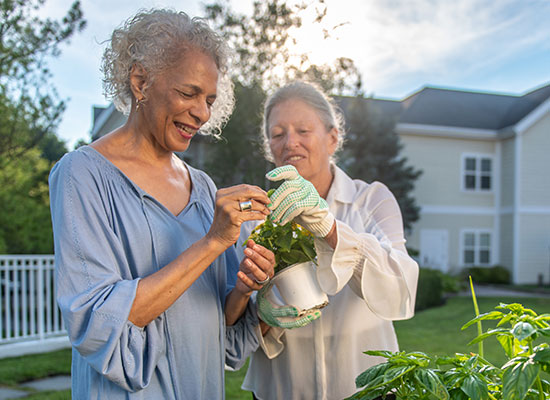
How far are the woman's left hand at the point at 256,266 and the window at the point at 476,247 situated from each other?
1663cm

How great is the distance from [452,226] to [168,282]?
16855 mm

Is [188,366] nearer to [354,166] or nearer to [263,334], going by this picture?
[263,334]

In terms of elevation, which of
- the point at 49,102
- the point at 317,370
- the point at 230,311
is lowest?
the point at 317,370

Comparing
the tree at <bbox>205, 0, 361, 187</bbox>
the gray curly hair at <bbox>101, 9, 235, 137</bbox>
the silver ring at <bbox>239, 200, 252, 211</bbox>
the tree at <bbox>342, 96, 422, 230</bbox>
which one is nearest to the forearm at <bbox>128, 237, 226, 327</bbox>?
the silver ring at <bbox>239, 200, 252, 211</bbox>

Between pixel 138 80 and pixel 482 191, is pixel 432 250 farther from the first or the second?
pixel 138 80

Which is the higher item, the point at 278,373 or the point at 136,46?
the point at 136,46

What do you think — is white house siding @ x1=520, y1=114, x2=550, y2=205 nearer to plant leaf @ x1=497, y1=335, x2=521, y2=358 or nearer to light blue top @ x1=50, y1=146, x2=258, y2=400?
plant leaf @ x1=497, y1=335, x2=521, y2=358

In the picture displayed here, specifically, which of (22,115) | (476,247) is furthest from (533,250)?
(22,115)

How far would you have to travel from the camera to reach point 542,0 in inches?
225

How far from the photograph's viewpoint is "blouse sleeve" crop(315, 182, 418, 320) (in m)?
1.58

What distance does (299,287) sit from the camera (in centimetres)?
154

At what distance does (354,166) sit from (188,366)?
41.4 feet

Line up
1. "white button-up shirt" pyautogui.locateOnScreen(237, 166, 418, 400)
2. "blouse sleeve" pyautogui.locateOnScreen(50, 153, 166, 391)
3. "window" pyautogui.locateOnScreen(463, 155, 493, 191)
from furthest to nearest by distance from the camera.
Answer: "window" pyautogui.locateOnScreen(463, 155, 493, 191) < "white button-up shirt" pyautogui.locateOnScreen(237, 166, 418, 400) < "blouse sleeve" pyautogui.locateOnScreen(50, 153, 166, 391)

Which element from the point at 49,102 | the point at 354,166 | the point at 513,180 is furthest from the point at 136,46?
the point at 513,180
